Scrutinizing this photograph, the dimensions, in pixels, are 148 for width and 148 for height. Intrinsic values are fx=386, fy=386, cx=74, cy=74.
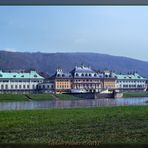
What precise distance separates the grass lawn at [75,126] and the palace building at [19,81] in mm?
455

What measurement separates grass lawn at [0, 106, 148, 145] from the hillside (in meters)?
0.83

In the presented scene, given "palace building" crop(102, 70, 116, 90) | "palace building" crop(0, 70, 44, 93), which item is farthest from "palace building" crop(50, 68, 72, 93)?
"palace building" crop(102, 70, 116, 90)

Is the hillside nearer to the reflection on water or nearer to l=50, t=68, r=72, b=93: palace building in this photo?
l=50, t=68, r=72, b=93: palace building

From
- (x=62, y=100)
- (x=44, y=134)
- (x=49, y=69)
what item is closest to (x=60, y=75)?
(x=49, y=69)

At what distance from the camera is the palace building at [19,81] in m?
6.91

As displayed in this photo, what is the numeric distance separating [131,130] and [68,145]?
1368 mm

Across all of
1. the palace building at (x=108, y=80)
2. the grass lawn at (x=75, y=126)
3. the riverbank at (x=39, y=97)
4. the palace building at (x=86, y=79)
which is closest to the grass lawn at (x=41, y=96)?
the riverbank at (x=39, y=97)

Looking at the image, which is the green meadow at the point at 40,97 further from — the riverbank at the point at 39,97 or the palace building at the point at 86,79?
the palace building at the point at 86,79

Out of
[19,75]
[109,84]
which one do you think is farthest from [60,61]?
[109,84]

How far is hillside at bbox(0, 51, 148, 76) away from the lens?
672 centimetres

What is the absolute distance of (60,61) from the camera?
6.79 m

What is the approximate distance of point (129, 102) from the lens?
796cm

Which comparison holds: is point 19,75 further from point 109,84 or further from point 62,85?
point 109,84

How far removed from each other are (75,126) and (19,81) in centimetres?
139
